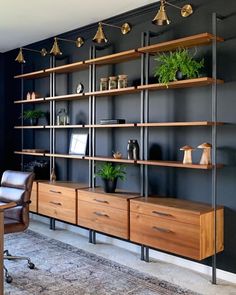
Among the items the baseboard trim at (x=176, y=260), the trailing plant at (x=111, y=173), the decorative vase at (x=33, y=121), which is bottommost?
the baseboard trim at (x=176, y=260)

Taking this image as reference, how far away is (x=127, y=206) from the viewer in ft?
11.6

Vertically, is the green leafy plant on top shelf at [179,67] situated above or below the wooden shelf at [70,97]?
above

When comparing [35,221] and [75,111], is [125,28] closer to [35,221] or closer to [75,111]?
[75,111]

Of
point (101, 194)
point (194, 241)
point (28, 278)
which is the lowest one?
point (28, 278)

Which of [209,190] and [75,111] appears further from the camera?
[75,111]

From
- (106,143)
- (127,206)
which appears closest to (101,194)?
(127,206)

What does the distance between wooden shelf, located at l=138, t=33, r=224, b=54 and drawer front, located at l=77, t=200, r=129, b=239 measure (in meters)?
1.64

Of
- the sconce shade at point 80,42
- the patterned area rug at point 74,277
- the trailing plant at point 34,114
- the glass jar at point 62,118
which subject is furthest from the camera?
Answer: the trailing plant at point 34,114

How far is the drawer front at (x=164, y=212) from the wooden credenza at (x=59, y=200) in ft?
3.08

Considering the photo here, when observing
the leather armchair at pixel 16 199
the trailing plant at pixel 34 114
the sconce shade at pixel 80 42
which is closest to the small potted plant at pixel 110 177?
the leather armchair at pixel 16 199

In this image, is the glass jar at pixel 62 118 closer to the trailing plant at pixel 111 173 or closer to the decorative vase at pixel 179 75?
the trailing plant at pixel 111 173

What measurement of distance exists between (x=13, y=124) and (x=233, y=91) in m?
3.92

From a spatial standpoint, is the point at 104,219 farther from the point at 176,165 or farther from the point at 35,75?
the point at 35,75

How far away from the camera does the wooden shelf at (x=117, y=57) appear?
146 inches
